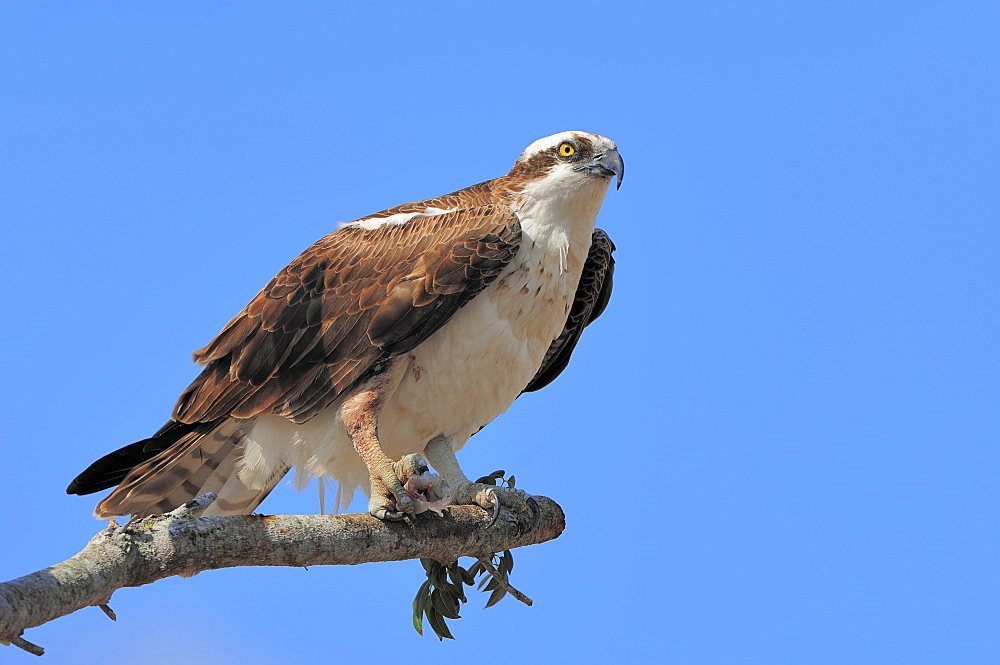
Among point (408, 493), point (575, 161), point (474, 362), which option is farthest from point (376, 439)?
point (575, 161)

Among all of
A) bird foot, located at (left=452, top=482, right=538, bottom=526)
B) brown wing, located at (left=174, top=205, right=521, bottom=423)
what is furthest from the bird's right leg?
bird foot, located at (left=452, top=482, right=538, bottom=526)

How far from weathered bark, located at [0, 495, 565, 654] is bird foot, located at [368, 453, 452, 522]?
0.07 meters

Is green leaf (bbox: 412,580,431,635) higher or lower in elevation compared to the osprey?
lower

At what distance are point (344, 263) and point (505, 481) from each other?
1.77m

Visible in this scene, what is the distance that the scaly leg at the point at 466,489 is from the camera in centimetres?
657

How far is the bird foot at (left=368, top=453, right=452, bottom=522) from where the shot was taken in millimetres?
5902

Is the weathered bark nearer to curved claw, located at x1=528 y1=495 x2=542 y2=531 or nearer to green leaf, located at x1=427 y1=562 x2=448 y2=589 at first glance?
curved claw, located at x1=528 y1=495 x2=542 y2=531

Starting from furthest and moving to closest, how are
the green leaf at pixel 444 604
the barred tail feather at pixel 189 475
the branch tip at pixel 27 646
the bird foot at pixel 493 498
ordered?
the green leaf at pixel 444 604
the barred tail feather at pixel 189 475
the bird foot at pixel 493 498
the branch tip at pixel 27 646

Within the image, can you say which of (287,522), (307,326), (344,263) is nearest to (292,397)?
(307,326)

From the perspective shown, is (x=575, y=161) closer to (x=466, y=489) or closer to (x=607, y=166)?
(x=607, y=166)

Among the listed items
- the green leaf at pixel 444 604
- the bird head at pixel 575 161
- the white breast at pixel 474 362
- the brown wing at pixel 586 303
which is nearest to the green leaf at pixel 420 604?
the green leaf at pixel 444 604

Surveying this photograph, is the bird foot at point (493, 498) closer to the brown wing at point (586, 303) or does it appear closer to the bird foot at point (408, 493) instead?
the bird foot at point (408, 493)

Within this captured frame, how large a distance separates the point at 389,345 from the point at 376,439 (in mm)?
572

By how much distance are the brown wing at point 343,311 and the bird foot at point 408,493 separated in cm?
77
